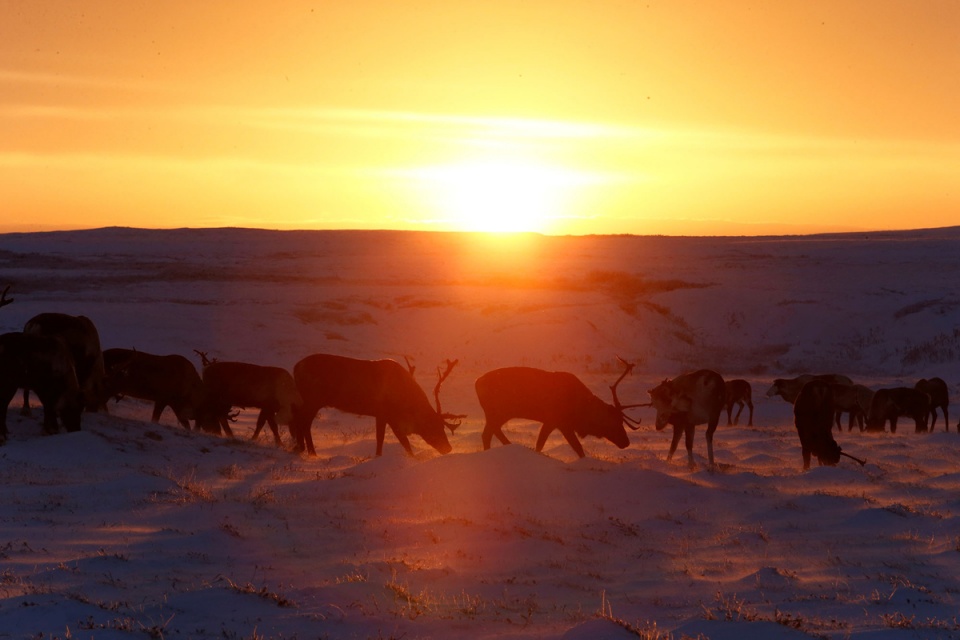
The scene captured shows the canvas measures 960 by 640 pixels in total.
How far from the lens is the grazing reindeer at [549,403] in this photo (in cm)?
1764

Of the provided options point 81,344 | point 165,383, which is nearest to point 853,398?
point 165,383

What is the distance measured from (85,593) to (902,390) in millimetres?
22198

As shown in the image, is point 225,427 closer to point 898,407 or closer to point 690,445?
point 690,445

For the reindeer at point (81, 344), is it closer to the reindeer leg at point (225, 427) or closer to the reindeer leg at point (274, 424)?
the reindeer leg at point (225, 427)

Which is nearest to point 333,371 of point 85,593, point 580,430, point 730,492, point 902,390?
point 580,430

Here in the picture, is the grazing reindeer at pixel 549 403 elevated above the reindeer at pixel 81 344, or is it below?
below

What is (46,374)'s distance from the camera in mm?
15797

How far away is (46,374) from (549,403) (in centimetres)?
836

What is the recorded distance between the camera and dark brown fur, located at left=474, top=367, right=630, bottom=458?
1764 centimetres

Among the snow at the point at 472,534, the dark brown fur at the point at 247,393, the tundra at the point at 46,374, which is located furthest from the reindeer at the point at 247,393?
the tundra at the point at 46,374

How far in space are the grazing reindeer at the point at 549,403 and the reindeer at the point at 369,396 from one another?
862mm

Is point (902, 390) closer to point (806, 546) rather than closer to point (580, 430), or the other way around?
point (580, 430)

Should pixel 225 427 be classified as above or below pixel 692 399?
below

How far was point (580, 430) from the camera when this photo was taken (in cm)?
1789
